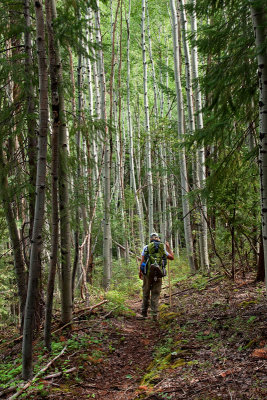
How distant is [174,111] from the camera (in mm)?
25984

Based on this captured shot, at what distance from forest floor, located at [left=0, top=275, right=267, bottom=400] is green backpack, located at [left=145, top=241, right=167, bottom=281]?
33.9 inches

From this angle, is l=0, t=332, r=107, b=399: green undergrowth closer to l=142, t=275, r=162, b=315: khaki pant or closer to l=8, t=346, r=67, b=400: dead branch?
l=8, t=346, r=67, b=400: dead branch

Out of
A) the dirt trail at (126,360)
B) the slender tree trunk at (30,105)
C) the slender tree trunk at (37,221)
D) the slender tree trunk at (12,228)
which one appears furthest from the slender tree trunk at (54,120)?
the dirt trail at (126,360)

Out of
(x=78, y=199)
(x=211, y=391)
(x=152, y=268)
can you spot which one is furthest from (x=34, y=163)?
(x=211, y=391)

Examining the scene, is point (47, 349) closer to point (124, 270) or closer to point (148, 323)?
point (148, 323)

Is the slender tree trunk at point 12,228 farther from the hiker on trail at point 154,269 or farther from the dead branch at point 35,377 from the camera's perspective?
the hiker on trail at point 154,269

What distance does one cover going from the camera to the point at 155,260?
7.21m

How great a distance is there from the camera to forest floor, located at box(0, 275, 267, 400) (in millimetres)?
3275

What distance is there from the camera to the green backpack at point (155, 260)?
713 cm

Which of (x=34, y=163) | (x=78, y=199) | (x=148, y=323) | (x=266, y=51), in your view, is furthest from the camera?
(x=148, y=323)

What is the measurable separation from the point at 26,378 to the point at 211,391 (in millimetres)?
2218

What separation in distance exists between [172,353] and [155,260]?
2.91m

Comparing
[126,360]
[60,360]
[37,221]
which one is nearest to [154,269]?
[126,360]

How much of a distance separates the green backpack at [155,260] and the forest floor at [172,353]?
862mm
